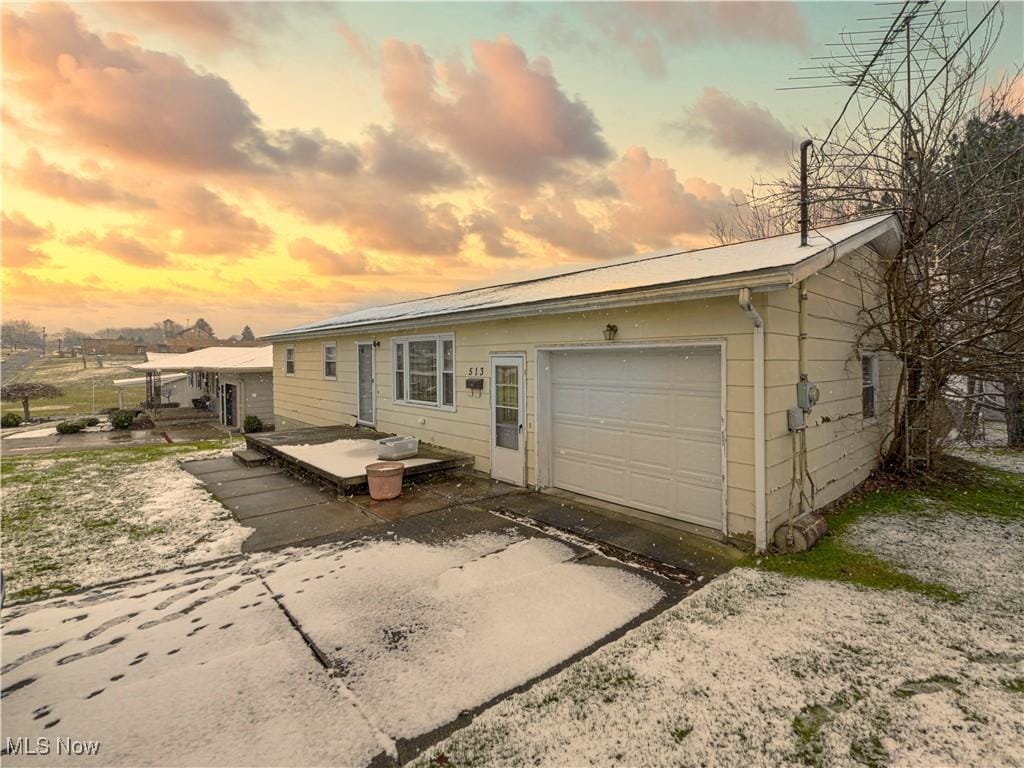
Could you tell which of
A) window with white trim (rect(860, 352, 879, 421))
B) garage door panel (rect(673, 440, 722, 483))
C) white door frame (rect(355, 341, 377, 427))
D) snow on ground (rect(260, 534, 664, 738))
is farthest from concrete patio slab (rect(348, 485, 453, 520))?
window with white trim (rect(860, 352, 879, 421))

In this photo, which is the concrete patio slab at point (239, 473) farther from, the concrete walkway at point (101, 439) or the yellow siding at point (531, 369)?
the concrete walkway at point (101, 439)

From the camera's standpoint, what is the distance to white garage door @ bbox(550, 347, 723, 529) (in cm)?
519

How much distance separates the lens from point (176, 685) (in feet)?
8.87

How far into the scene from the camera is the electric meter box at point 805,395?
5.04 meters

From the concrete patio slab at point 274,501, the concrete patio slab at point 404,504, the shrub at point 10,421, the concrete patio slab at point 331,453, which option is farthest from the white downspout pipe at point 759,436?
the shrub at point 10,421

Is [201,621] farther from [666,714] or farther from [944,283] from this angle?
[944,283]

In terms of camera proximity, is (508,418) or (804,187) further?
(508,418)

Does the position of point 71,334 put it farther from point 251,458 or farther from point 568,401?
point 568,401

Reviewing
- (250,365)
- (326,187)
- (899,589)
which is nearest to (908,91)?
(899,589)

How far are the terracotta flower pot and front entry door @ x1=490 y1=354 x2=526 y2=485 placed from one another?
1.66 meters

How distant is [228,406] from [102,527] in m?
19.0

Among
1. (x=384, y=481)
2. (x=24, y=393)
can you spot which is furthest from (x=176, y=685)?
(x=24, y=393)

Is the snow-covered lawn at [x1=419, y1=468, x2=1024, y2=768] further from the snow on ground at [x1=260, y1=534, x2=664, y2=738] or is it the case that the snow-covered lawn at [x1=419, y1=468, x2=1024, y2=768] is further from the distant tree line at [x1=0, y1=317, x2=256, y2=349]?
the distant tree line at [x1=0, y1=317, x2=256, y2=349]

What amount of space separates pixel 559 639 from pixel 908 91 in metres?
10.1
